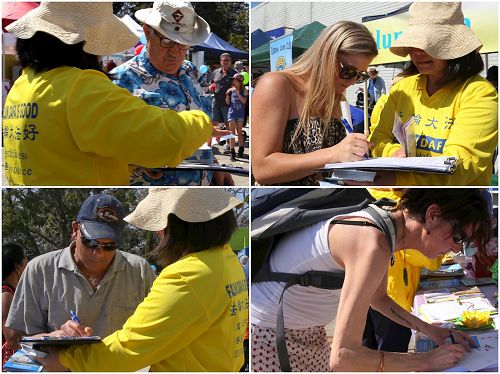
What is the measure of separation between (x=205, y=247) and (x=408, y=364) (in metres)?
0.77

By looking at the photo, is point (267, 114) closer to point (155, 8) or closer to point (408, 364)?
point (155, 8)

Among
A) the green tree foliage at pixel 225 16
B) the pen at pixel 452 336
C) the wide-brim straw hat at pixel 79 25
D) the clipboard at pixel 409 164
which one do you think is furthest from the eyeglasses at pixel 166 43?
the pen at pixel 452 336

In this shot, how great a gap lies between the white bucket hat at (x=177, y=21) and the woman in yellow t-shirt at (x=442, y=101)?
701 mm

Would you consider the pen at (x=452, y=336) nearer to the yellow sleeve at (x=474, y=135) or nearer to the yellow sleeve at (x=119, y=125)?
the yellow sleeve at (x=474, y=135)

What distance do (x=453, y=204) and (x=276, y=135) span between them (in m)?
0.58

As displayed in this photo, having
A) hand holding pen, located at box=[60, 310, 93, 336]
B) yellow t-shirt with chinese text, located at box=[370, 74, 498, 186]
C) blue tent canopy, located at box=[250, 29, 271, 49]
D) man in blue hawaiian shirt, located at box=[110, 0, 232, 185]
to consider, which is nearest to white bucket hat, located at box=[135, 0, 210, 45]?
man in blue hawaiian shirt, located at box=[110, 0, 232, 185]

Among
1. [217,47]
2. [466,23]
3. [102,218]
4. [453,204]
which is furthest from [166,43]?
[453,204]

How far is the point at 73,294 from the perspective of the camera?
6.36 feet

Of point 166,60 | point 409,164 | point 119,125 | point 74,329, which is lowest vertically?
point 74,329

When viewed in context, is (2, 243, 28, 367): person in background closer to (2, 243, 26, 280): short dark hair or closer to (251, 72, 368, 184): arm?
(2, 243, 26, 280): short dark hair

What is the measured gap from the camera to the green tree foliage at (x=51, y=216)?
179cm

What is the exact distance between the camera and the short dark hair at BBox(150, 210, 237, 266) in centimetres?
171

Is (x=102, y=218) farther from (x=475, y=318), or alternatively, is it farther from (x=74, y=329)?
(x=475, y=318)

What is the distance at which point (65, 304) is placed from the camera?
6.35ft
